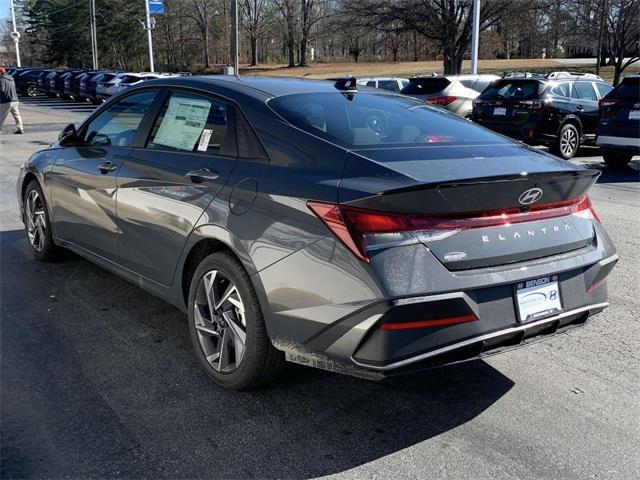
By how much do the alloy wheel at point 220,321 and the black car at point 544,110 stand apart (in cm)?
1088

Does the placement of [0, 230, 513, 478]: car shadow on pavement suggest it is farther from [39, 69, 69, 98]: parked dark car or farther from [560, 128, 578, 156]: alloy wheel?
[39, 69, 69, 98]: parked dark car

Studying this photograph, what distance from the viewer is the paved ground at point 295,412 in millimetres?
2826

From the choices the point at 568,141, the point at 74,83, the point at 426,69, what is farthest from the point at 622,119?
the point at 426,69

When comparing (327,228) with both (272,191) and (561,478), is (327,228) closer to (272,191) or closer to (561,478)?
(272,191)

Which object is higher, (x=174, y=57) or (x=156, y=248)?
(x=174, y=57)

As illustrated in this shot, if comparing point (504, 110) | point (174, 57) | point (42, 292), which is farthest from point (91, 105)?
point (174, 57)

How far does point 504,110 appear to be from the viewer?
1344cm

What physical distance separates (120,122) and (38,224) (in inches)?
62.9

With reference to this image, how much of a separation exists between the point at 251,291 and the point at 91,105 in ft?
105

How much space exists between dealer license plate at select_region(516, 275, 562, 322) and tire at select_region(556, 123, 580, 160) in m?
11.0

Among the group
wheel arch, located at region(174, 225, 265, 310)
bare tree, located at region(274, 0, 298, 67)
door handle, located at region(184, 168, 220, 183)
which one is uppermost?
bare tree, located at region(274, 0, 298, 67)

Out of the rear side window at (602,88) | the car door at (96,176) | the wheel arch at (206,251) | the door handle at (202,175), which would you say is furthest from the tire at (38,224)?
A: the rear side window at (602,88)

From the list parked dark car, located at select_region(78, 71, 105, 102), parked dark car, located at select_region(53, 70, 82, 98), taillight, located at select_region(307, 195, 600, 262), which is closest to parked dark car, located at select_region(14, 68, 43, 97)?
parked dark car, located at select_region(53, 70, 82, 98)

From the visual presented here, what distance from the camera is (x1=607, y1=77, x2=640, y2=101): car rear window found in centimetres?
1109
